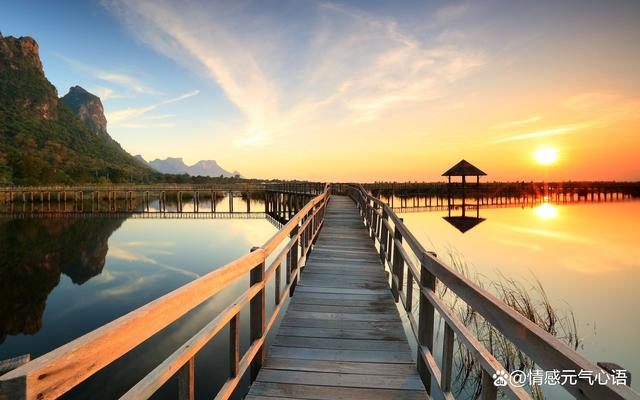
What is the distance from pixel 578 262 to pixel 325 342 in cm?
1596

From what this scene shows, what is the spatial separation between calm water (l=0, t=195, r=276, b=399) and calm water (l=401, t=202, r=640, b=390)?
8.87 metres

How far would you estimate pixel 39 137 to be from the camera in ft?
402

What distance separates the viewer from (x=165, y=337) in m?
9.73

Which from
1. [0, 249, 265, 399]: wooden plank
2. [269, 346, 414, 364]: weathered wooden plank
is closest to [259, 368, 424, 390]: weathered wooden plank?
[269, 346, 414, 364]: weathered wooden plank

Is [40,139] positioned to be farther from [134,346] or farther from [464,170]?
[134,346]

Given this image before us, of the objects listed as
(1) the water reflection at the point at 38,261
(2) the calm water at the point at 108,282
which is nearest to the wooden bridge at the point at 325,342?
(2) the calm water at the point at 108,282

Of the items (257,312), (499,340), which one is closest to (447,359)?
(257,312)

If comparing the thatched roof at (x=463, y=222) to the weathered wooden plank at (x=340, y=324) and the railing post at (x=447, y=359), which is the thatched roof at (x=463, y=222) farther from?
the railing post at (x=447, y=359)

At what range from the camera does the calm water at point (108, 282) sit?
8.37 metres

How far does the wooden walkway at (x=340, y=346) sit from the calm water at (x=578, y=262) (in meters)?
5.42

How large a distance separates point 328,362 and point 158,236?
89.2 ft

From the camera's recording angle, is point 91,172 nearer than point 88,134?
Yes

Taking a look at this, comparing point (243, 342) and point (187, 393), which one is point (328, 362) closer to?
point (187, 393)

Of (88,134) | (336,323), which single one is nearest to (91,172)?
(88,134)
